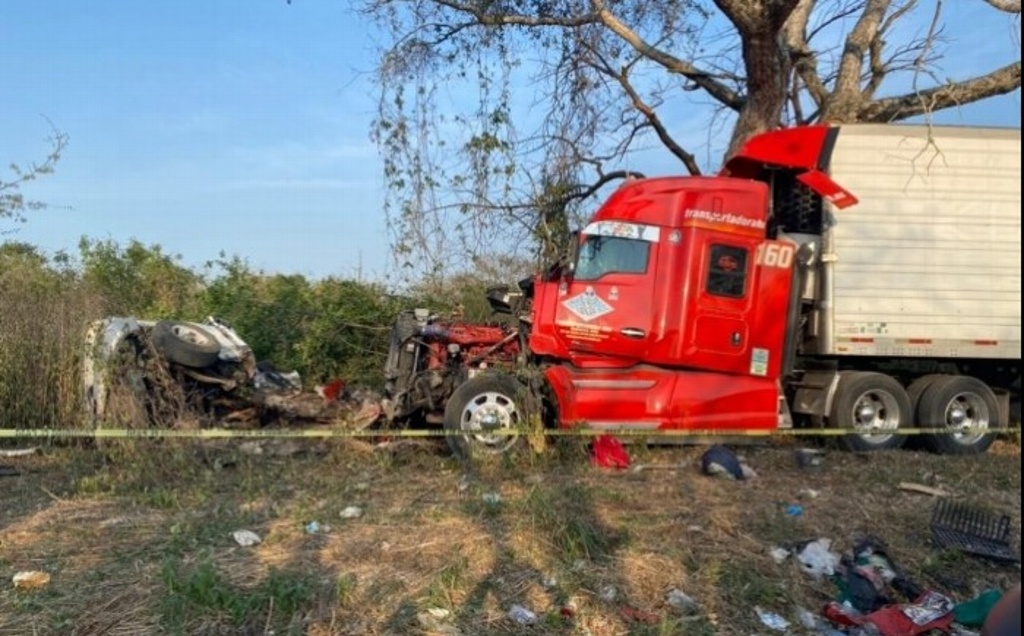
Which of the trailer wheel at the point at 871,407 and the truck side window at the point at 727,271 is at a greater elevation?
the truck side window at the point at 727,271

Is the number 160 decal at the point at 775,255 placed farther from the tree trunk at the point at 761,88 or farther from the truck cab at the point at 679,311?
the tree trunk at the point at 761,88

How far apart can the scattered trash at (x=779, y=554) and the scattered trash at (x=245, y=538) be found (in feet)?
10.1

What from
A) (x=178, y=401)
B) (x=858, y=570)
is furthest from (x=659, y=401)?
(x=178, y=401)

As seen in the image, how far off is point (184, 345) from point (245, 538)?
157 inches

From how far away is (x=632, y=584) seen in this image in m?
4.63

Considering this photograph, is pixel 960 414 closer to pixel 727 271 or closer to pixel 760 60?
pixel 727 271

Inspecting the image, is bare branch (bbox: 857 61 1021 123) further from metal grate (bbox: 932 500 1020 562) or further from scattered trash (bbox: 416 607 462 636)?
scattered trash (bbox: 416 607 462 636)

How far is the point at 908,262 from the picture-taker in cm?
923

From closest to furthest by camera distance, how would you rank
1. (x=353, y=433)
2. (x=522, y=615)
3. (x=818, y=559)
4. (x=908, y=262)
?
1. (x=522, y=615)
2. (x=818, y=559)
3. (x=353, y=433)
4. (x=908, y=262)

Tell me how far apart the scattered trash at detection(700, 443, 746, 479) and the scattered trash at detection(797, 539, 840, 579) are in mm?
2321

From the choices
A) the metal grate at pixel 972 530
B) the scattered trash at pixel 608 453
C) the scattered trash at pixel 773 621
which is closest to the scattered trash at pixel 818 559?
the scattered trash at pixel 773 621

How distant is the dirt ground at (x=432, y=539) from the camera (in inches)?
166

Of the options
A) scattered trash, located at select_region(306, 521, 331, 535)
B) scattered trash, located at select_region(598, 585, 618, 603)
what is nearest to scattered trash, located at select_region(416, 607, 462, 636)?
scattered trash, located at select_region(598, 585, 618, 603)

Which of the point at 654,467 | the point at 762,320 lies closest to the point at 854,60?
the point at 762,320
